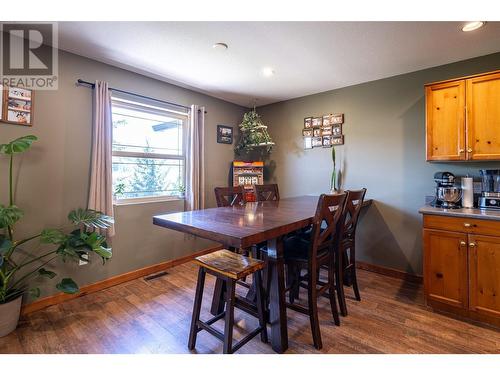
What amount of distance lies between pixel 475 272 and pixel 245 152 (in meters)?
3.09

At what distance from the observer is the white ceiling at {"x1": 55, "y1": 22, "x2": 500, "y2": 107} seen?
6.22ft

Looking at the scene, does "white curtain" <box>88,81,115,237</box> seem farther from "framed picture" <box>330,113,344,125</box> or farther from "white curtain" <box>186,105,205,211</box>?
"framed picture" <box>330,113,344,125</box>

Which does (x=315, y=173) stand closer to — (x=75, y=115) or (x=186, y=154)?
(x=186, y=154)

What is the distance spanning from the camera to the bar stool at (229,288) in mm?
1405

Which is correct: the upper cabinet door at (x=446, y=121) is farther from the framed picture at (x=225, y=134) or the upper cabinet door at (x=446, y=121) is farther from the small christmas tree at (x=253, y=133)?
the framed picture at (x=225, y=134)

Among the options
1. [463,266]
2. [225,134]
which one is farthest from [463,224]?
[225,134]

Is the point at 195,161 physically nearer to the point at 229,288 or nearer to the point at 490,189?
the point at 229,288

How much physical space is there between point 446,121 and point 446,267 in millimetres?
1334

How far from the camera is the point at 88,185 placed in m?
2.44

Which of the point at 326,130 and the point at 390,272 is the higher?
the point at 326,130

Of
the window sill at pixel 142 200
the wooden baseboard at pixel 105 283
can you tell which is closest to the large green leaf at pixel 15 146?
the window sill at pixel 142 200

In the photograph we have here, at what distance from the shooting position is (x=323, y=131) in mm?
3395

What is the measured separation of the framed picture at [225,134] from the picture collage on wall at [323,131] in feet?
3.81

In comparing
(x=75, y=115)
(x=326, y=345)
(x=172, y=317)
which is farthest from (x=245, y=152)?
(x=326, y=345)
